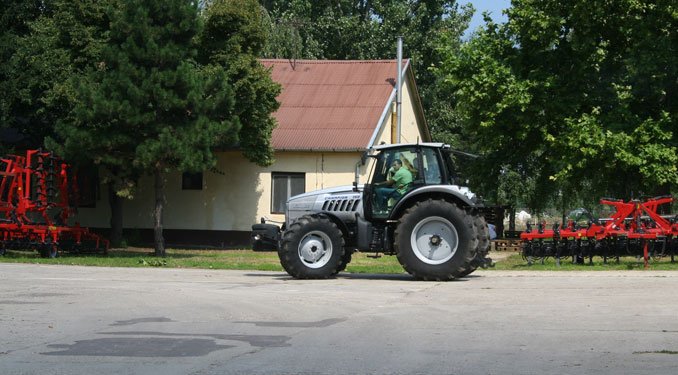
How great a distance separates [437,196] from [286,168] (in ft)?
63.0

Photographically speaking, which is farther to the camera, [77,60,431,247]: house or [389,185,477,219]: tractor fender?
[77,60,431,247]: house

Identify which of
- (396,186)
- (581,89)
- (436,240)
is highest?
(581,89)

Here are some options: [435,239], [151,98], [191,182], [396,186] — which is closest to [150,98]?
[151,98]

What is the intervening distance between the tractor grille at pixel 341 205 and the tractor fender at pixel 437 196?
3.05ft

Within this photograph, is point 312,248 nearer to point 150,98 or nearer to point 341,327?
point 341,327

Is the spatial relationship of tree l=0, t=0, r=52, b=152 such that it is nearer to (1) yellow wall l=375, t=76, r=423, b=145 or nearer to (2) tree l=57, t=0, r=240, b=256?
(2) tree l=57, t=0, r=240, b=256

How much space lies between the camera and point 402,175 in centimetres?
1912

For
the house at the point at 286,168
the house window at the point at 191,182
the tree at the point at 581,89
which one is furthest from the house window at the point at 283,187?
the tree at the point at 581,89

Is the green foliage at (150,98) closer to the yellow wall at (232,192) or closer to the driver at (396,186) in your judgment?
the yellow wall at (232,192)

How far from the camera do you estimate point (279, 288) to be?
17359 mm

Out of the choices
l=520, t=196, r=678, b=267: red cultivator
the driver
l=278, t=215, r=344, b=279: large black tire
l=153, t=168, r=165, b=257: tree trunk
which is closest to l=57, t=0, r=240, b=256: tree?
l=153, t=168, r=165, b=257: tree trunk

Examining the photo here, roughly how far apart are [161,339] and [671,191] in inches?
1094

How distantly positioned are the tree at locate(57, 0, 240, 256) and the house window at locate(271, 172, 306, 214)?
26.3ft

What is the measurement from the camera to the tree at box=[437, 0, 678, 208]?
106ft
